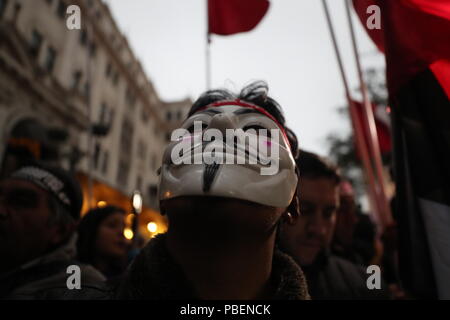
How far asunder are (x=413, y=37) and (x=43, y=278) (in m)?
2.27

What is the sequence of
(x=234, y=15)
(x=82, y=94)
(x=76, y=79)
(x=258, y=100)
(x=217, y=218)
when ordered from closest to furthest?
1. (x=217, y=218)
2. (x=258, y=100)
3. (x=234, y=15)
4. (x=82, y=94)
5. (x=76, y=79)

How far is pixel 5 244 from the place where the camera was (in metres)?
1.91

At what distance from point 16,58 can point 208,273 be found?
13.6m

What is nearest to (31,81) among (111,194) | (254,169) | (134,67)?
(111,194)

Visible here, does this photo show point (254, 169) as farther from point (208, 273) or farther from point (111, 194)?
point (111, 194)

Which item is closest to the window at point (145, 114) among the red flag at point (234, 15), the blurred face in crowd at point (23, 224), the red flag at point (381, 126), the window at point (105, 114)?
the window at point (105, 114)

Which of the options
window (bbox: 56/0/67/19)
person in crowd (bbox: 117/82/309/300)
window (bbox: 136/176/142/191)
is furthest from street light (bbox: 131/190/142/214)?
window (bbox: 136/176/142/191)

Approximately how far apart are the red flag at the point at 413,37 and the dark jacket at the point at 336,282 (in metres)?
1.12

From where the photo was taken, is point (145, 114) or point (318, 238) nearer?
point (318, 238)

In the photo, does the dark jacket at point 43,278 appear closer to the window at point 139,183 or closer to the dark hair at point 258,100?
the dark hair at point 258,100

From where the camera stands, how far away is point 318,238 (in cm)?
188

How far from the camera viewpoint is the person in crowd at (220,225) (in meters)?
0.95

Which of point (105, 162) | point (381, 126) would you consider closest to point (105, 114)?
point (105, 162)

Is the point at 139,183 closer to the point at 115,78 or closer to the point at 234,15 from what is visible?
the point at 115,78
